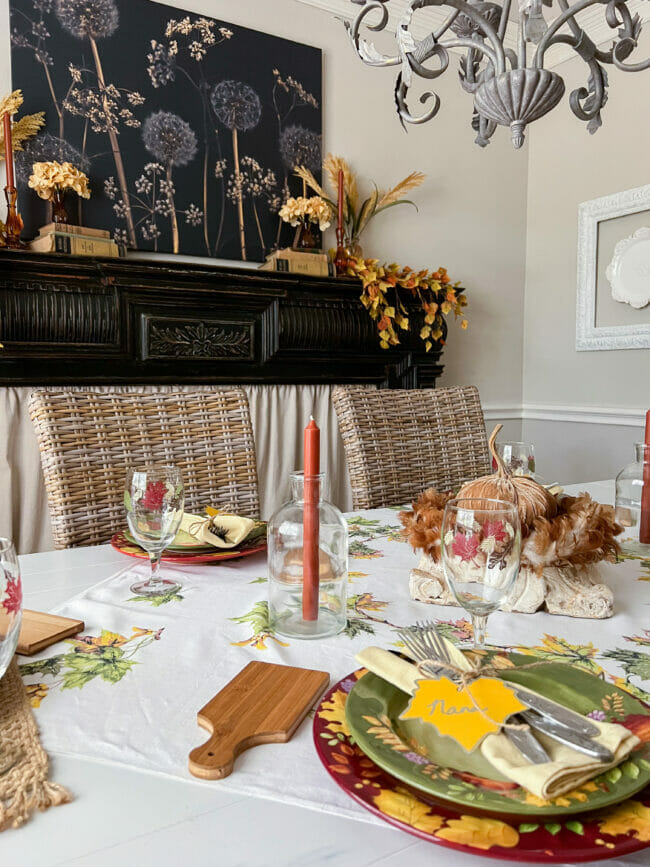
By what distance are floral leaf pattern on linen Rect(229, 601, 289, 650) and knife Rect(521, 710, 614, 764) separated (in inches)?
11.2

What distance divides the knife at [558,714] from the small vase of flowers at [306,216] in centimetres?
239

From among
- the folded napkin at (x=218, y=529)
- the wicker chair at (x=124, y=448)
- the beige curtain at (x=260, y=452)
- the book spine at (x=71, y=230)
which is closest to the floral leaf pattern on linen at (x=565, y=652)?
the folded napkin at (x=218, y=529)

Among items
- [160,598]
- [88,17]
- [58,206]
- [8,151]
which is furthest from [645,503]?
[88,17]

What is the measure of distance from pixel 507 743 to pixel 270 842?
0.57 feet

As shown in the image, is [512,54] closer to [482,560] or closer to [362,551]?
[362,551]

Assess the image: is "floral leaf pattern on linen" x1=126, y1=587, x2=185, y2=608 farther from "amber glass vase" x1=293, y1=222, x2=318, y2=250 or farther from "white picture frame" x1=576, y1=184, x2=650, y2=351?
"white picture frame" x1=576, y1=184, x2=650, y2=351

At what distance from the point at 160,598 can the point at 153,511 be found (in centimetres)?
11

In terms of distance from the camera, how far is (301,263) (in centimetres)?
259

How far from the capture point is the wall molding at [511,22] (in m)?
2.84

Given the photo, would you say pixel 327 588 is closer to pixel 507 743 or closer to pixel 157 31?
pixel 507 743

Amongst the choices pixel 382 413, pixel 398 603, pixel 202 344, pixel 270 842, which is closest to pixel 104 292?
pixel 202 344

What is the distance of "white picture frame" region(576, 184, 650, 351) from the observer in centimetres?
286

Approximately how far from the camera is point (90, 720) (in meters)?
0.53

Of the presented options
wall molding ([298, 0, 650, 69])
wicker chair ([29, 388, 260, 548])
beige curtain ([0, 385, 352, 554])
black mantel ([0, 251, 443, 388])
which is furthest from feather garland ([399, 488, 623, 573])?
wall molding ([298, 0, 650, 69])
